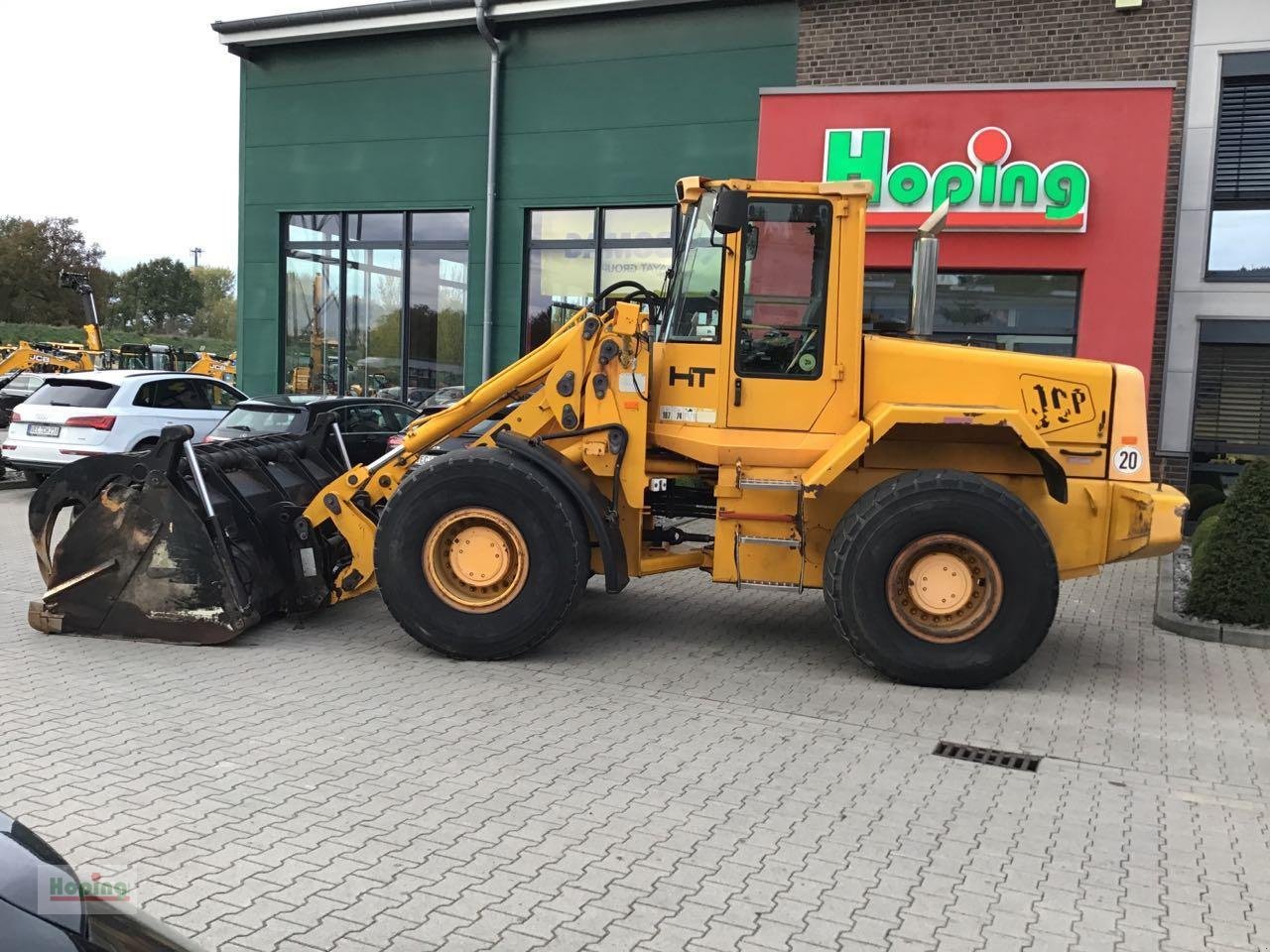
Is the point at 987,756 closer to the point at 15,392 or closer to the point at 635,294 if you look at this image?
the point at 635,294

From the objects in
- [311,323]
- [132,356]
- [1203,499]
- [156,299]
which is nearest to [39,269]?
[156,299]

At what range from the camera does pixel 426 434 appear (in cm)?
710

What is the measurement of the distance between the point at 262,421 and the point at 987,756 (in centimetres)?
802

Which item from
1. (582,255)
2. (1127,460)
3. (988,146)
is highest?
(988,146)

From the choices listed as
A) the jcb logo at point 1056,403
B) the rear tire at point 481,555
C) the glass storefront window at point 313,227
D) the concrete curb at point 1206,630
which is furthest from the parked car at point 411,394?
the jcb logo at point 1056,403

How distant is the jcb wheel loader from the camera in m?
6.39

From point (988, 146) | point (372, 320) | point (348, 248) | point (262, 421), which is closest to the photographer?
point (262, 421)

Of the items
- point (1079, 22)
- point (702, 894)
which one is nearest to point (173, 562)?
point (702, 894)

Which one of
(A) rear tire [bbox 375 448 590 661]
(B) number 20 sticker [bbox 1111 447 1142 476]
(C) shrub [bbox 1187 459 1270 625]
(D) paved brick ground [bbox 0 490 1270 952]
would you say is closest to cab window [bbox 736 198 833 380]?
(A) rear tire [bbox 375 448 590 661]

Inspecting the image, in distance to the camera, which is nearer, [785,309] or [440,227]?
[785,309]

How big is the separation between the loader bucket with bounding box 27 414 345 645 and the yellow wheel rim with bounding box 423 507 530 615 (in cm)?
100

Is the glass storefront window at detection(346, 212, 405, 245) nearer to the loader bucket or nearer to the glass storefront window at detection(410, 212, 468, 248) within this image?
the glass storefront window at detection(410, 212, 468, 248)

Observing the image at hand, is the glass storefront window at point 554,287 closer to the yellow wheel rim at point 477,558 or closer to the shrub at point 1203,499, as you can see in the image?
the shrub at point 1203,499

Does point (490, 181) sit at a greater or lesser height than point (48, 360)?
greater
